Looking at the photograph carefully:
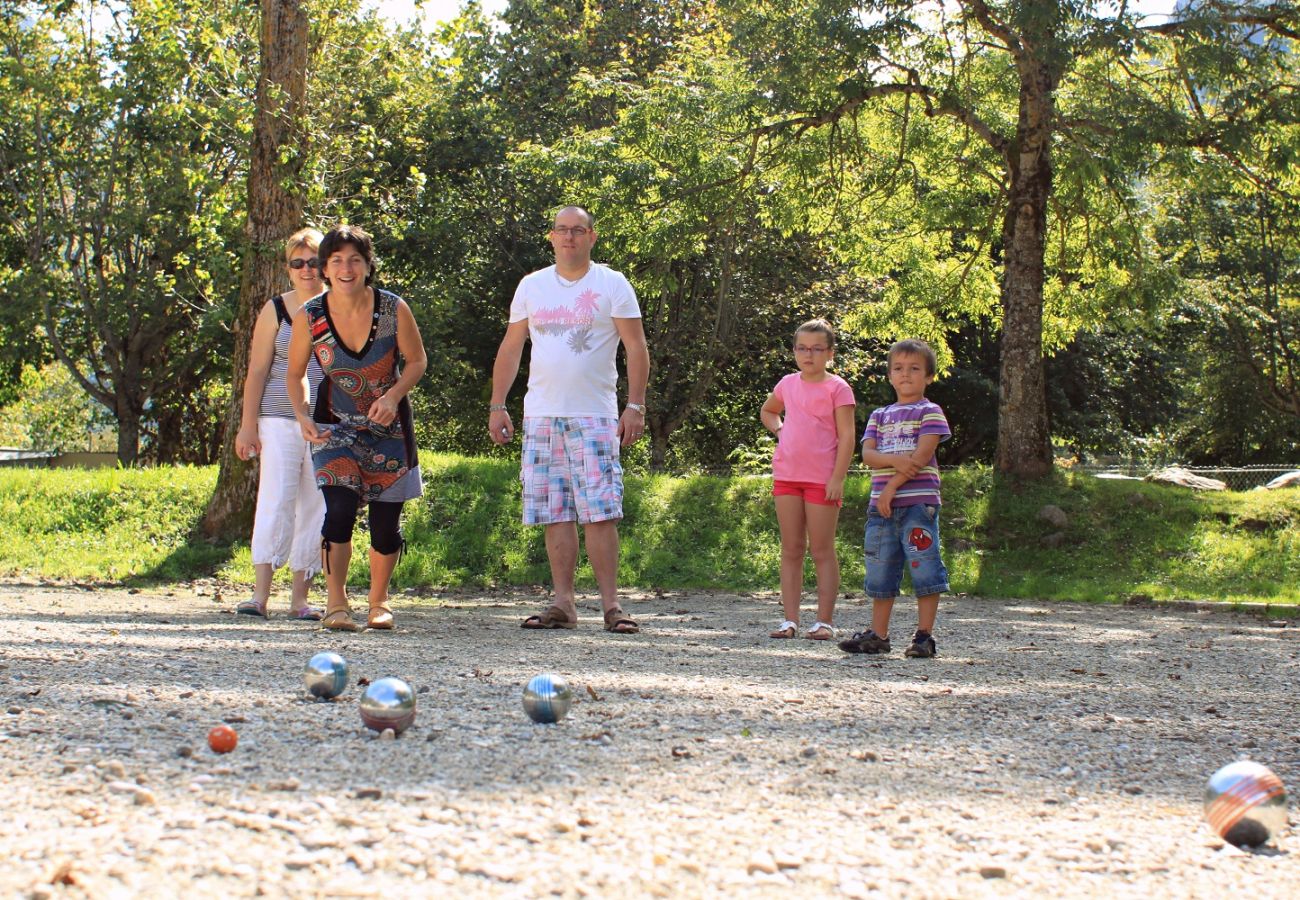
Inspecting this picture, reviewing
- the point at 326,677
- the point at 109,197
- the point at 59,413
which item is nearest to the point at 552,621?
the point at 326,677

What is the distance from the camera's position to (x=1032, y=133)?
15555mm

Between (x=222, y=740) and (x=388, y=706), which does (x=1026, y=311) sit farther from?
(x=222, y=740)

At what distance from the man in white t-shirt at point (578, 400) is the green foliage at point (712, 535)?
449 cm

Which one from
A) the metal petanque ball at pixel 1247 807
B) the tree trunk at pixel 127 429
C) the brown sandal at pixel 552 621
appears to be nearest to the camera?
the metal petanque ball at pixel 1247 807

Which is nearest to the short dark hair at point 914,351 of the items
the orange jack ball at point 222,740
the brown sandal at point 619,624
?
the brown sandal at point 619,624

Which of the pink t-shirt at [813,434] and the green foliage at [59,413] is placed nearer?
the pink t-shirt at [813,434]

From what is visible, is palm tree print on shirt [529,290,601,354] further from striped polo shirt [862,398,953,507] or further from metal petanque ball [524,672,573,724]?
metal petanque ball [524,672,573,724]

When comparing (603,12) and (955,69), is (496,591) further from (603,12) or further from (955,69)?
(603,12)

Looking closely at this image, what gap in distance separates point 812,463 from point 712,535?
6507 millimetres

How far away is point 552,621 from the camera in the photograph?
757 centimetres

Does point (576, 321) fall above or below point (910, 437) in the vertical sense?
above

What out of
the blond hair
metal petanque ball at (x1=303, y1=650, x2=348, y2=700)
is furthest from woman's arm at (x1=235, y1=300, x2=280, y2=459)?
metal petanque ball at (x1=303, y1=650, x2=348, y2=700)

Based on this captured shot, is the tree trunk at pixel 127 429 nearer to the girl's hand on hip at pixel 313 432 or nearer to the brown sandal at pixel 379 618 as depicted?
the brown sandal at pixel 379 618

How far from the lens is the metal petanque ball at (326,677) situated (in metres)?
4.47
